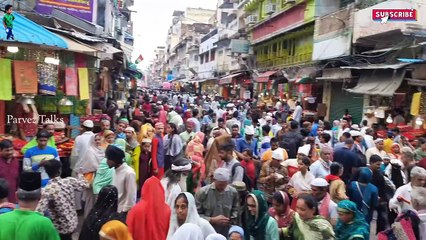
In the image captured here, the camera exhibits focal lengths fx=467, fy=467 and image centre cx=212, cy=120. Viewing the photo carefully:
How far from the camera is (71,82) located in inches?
Answer: 419

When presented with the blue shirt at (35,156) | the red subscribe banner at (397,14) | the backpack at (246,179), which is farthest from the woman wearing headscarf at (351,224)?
the red subscribe banner at (397,14)

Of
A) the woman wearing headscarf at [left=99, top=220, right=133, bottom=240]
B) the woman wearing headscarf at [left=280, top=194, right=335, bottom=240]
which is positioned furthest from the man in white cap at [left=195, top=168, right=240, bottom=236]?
the woman wearing headscarf at [left=99, top=220, right=133, bottom=240]

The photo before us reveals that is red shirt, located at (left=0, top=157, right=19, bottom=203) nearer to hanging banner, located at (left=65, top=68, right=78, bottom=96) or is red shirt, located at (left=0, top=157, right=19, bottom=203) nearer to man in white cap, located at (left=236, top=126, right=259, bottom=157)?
man in white cap, located at (left=236, top=126, right=259, bottom=157)

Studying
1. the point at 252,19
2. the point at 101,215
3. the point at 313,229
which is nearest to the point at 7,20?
the point at 101,215

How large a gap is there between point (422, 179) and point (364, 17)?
39.4 feet

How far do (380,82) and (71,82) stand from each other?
31.4 feet

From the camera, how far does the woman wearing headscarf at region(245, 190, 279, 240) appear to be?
4.66 meters

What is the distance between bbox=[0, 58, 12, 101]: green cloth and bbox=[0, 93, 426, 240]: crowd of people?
166 centimetres

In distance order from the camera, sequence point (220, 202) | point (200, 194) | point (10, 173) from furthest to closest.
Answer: point (10, 173)
point (200, 194)
point (220, 202)

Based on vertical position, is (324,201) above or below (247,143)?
below

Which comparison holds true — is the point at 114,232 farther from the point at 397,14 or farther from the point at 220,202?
the point at 397,14

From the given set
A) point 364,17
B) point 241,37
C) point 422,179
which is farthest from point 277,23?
point 422,179

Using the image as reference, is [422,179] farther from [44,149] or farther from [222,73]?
[222,73]

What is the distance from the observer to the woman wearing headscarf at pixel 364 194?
20.7 feet
